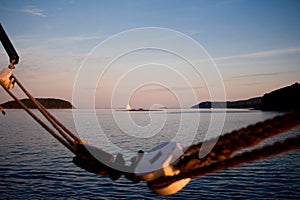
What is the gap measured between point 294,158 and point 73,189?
25077mm

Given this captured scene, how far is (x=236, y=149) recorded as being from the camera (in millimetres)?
2225

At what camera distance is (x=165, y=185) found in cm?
239

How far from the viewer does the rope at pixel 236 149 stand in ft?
6.65

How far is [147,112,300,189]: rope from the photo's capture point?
2027 millimetres

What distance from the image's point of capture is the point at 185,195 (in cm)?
1959

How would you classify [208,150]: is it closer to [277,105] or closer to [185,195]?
[185,195]

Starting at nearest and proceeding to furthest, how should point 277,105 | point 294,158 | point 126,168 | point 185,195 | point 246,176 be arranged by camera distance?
1. point 126,168
2. point 185,195
3. point 246,176
4. point 294,158
5. point 277,105

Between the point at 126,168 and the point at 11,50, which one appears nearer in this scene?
the point at 126,168

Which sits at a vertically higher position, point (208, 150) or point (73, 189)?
point (208, 150)

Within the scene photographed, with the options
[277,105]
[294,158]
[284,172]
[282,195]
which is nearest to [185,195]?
[282,195]

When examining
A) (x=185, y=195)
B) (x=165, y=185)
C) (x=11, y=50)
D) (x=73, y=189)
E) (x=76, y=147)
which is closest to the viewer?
(x=165, y=185)

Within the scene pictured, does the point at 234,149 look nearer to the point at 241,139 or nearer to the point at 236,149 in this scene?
the point at 236,149

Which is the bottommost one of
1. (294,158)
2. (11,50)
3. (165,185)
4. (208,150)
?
(294,158)

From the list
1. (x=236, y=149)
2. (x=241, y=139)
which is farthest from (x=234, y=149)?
(x=241, y=139)
